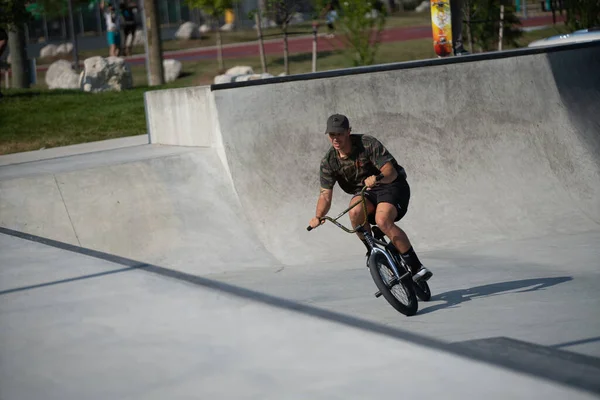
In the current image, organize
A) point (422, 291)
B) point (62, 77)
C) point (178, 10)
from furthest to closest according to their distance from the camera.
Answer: point (178, 10), point (62, 77), point (422, 291)

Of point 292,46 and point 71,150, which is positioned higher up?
point 292,46

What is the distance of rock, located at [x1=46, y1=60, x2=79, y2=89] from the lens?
2706cm

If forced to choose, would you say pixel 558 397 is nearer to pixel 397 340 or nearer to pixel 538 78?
pixel 397 340

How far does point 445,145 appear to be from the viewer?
37.6 ft

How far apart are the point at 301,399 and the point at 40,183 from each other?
739cm

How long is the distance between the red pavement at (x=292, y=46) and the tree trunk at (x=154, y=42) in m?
8.81

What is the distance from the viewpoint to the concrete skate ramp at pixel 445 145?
420 inches

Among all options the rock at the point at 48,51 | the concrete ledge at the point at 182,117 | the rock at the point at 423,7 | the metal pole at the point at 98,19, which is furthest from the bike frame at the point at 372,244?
the rock at the point at 423,7

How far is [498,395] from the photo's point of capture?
3973 millimetres

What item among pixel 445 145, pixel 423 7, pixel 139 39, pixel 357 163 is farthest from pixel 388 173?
pixel 423 7

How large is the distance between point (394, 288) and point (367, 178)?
884mm

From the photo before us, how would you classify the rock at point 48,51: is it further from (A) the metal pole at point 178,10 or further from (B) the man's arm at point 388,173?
(B) the man's arm at point 388,173

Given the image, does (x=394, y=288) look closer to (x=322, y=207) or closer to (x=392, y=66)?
(x=322, y=207)

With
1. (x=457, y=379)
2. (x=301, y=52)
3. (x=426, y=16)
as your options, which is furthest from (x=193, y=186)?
(x=426, y=16)
